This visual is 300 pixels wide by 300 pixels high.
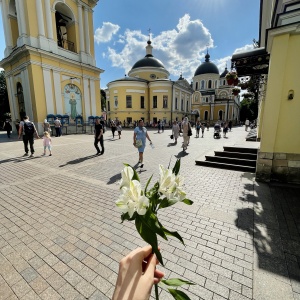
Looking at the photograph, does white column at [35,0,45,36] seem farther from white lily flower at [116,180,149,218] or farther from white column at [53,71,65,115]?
white lily flower at [116,180,149,218]

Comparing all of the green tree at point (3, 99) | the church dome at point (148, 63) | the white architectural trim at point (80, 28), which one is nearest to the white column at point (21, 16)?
the white architectural trim at point (80, 28)

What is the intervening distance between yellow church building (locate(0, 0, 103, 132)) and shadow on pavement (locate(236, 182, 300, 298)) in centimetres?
1935

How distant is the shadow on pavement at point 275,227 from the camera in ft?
7.72

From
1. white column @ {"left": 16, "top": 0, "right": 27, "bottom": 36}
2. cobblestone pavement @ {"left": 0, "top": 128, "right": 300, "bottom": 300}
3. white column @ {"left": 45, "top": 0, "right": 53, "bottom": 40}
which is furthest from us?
white column @ {"left": 45, "top": 0, "right": 53, "bottom": 40}

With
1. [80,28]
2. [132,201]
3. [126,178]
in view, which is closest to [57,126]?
[80,28]

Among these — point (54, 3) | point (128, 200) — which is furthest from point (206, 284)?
point (54, 3)

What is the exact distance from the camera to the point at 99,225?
330 cm

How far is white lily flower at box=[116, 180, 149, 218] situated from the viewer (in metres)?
0.82

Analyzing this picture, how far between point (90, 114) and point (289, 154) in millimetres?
21248

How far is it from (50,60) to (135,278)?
22153mm

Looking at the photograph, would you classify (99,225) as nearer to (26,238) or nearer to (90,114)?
(26,238)

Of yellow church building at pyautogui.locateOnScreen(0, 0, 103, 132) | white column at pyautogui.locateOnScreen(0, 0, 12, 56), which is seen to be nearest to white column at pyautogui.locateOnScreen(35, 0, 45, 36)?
yellow church building at pyautogui.locateOnScreen(0, 0, 103, 132)

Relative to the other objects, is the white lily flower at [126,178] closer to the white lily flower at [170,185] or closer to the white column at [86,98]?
the white lily flower at [170,185]

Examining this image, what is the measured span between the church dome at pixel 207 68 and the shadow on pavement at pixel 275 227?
228 feet
